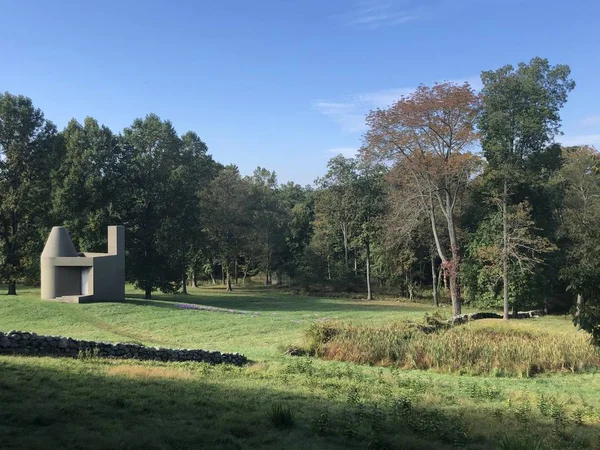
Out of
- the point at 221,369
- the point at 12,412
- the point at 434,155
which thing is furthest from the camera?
the point at 434,155

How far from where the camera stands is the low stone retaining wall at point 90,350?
11820mm

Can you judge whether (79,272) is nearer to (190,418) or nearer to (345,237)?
(190,418)

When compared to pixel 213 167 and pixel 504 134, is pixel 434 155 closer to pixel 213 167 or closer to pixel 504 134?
pixel 504 134

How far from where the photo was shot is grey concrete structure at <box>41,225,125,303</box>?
28812mm

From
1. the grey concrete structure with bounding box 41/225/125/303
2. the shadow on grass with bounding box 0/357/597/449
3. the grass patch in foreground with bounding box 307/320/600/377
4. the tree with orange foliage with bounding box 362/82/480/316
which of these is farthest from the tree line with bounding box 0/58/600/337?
the shadow on grass with bounding box 0/357/597/449

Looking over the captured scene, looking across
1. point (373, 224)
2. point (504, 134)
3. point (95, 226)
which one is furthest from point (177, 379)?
point (373, 224)

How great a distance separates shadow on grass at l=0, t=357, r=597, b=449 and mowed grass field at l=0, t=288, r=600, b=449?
0.02 m

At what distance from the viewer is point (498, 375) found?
13.0 metres

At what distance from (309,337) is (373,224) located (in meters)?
31.1

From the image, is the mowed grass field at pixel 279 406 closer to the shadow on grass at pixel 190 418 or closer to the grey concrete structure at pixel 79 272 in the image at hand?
the shadow on grass at pixel 190 418

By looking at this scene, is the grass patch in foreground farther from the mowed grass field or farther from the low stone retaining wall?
the low stone retaining wall

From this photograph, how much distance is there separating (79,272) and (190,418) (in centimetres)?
2618

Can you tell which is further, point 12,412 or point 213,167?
point 213,167

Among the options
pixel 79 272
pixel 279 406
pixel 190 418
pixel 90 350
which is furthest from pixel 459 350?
pixel 79 272
